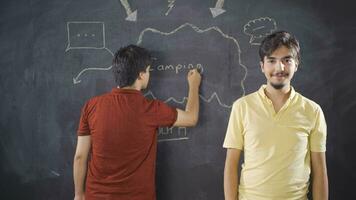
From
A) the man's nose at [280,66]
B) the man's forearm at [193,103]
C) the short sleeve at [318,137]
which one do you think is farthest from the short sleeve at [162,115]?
the short sleeve at [318,137]

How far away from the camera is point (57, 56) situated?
73.8 inches

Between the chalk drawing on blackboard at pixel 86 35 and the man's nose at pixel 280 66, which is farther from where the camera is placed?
the chalk drawing on blackboard at pixel 86 35

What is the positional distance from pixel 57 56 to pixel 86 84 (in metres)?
0.23

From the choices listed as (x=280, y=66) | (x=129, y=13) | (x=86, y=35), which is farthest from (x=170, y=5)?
(x=280, y=66)

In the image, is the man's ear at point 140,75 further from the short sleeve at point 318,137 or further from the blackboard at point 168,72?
the short sleeve at point 318,137

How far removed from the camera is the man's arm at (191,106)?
1.74 m

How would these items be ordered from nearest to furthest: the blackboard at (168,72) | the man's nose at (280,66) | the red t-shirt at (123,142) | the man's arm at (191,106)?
the man's nose at (280,66)
the red t-shirt at (123,142)
the man's arm at (191,106)
the blackboard at (168,72)

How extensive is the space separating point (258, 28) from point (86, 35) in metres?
0.98

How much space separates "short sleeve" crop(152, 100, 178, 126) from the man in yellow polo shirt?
1.03 ft

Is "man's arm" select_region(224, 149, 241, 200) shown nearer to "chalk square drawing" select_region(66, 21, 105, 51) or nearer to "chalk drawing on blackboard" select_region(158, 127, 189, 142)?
"chalk drawing on blackboard" select_region(158, 127, 189, 142)

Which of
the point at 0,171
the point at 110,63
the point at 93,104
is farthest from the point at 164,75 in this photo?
the point at 0,171

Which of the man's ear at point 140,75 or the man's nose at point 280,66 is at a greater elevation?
the man's nose at point 280,66

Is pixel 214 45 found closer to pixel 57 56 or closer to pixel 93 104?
pixel 93 104

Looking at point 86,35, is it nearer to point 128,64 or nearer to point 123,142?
point 128,64
